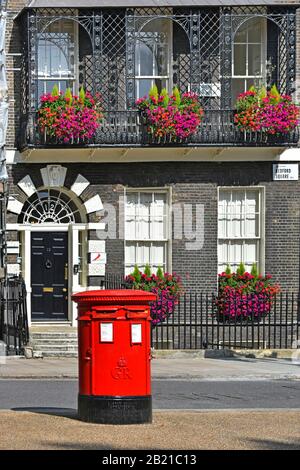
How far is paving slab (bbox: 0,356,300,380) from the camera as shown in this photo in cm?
2028

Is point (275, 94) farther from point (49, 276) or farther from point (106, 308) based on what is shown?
point (106, 308)

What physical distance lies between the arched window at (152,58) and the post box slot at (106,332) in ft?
45.7

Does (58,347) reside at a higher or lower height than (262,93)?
lower

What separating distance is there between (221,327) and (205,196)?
2857mm

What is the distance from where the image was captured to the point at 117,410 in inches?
520

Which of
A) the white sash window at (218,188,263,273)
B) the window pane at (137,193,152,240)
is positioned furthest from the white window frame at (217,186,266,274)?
the window pane at (137,193,152,240)

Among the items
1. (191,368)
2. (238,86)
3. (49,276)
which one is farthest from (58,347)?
(238,86)

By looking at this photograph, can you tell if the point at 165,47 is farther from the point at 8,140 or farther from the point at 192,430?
the point at 192,430

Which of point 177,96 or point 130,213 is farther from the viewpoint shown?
point 130,213

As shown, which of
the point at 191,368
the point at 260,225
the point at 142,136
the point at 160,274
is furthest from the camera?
the point at 260,225

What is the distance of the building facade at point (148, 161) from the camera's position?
2592 centimetres

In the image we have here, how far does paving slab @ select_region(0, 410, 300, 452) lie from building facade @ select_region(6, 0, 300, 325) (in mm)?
12254

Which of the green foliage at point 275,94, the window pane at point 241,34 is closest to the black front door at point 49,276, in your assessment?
the green foliage at point 275,94

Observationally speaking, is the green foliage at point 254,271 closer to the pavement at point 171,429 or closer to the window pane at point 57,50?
the window pane at point 57,50
